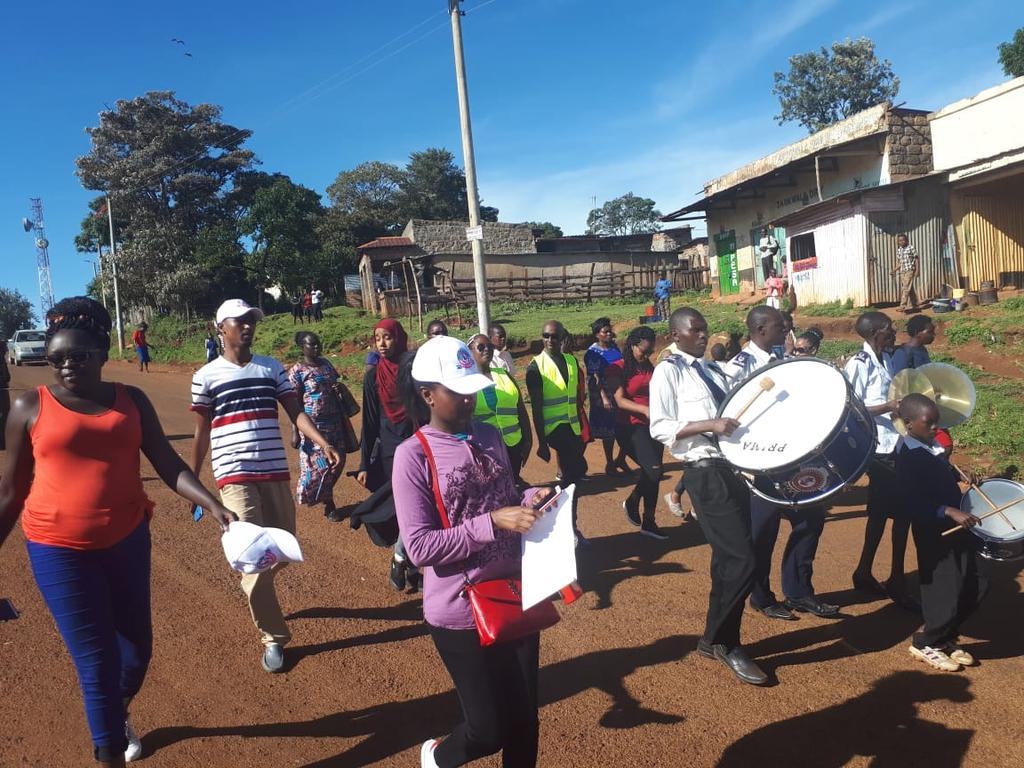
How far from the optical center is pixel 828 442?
3.48 m

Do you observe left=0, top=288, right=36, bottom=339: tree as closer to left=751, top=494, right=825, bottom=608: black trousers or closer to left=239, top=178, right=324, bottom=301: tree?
left=239, top=178, right=324, bottom=301: tree

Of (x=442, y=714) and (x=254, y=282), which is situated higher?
(x=254, y=282)

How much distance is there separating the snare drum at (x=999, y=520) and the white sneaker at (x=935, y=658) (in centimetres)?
58

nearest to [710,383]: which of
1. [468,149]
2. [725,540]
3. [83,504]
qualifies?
[725,540]

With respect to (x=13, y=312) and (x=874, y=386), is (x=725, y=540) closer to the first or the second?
(x=874, y=386)

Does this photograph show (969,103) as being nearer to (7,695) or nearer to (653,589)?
(653,589)

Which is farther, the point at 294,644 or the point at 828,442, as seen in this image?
the point at 294,644

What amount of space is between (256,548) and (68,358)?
106 centimetres

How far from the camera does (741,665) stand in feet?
12.5

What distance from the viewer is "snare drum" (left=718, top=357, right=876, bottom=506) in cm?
357

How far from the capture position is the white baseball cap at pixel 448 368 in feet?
7.86

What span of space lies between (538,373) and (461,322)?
54.1 ft

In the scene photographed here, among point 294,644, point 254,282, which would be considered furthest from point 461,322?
point 294,644

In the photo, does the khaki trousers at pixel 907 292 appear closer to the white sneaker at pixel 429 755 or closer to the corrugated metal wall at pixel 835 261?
the corrugated metal wall at pixel 835 261
